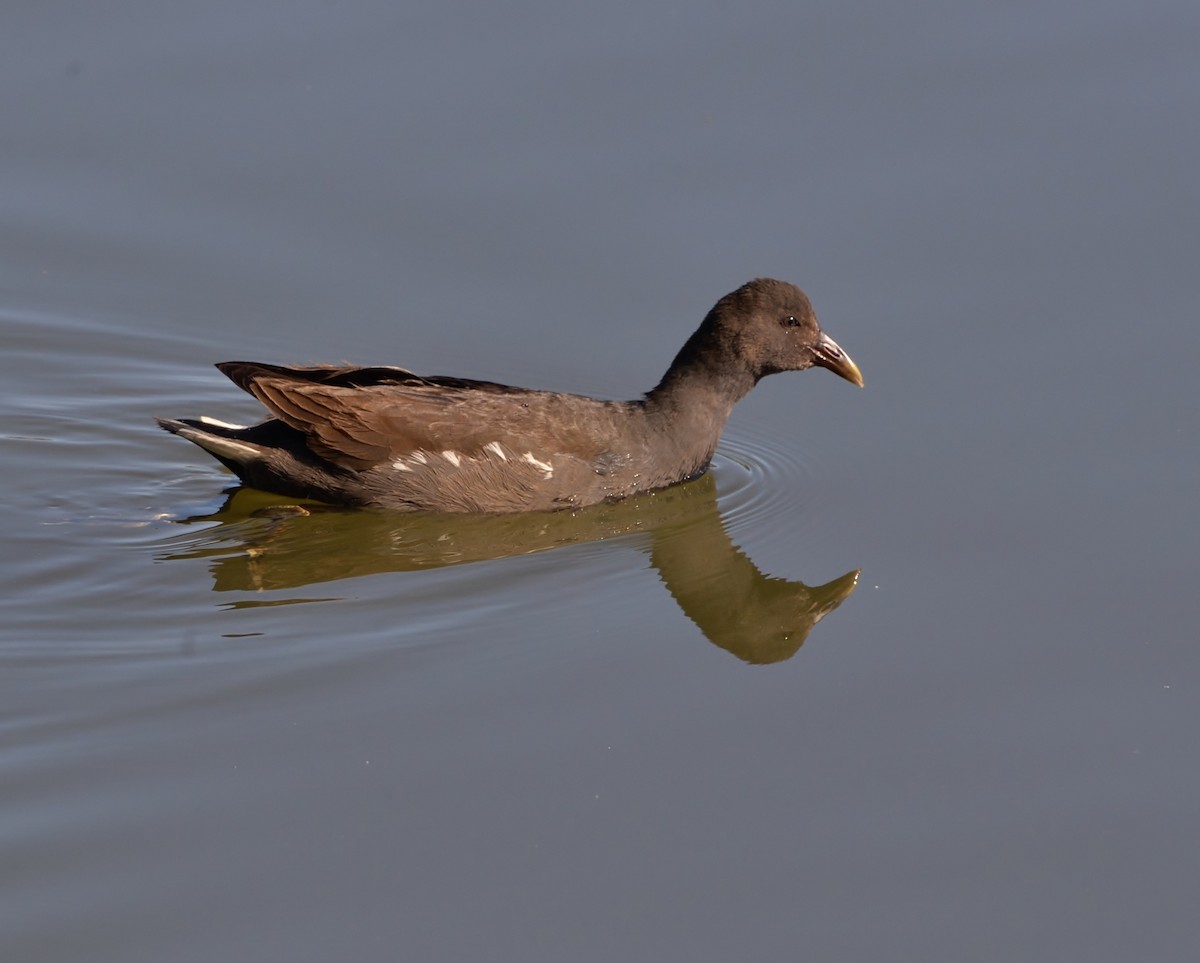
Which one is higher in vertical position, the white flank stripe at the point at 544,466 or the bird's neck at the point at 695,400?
the bird's neck at the point at 695,400

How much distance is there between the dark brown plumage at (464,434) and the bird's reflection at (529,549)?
0.12 metres

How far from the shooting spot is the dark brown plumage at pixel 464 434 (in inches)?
342

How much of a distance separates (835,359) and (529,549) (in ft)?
6.55

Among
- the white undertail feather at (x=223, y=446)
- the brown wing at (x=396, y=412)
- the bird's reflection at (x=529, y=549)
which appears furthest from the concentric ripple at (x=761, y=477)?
the white undertail feather at (x=223, y=446)

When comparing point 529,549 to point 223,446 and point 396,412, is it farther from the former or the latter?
point 223,446

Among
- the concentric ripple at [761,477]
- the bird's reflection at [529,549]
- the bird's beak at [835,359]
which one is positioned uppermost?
the bird's beak at [835,359]

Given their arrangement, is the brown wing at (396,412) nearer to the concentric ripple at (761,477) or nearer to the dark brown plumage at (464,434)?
the dark brown plumage at (464,434)

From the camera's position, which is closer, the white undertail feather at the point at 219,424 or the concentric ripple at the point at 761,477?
the white undertail feather at the point at 219,424

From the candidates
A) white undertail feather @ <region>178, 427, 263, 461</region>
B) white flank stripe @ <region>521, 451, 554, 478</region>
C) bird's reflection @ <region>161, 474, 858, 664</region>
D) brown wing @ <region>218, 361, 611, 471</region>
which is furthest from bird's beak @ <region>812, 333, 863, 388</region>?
white undertail feather @ <region>178, 427, 263, 461</region>

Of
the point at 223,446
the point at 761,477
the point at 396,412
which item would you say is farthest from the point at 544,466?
the point at 223,446

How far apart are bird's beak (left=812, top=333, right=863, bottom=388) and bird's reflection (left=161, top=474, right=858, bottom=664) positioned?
2.98 ft

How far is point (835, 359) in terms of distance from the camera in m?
9.21

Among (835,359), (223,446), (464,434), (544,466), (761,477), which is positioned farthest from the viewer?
(761,477)

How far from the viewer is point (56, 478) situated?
29.0ft
